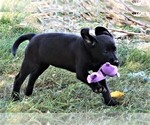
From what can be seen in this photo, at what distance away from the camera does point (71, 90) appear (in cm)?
462

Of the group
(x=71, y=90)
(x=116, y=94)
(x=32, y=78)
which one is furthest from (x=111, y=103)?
(x=32, y=78)

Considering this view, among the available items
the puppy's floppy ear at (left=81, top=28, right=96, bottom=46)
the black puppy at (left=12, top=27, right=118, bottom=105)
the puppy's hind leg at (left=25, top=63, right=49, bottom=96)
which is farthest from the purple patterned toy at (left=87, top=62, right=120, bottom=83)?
the puppy's hind leg at (left=25, top=63, right=49, bottom=96)

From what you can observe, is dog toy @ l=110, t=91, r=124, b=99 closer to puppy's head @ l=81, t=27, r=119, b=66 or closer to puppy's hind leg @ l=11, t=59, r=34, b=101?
puppy's head @ l=81, t=27, r=119, b=66

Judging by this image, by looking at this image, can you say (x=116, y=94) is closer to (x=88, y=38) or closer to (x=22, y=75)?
(x=88, y=38)

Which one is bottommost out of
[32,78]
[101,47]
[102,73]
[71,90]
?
[71,90]

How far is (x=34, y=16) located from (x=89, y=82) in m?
4.11

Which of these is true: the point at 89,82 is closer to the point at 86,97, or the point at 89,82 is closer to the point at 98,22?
the point at 86,97

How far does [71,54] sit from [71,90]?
564 millimetres

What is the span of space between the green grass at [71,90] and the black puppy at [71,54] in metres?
0.18

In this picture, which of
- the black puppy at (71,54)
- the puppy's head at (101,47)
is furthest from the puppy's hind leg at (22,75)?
the puppy's head at (101,47)

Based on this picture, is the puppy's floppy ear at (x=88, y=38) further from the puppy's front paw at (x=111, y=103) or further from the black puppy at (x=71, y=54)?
the puppy's front paw at (x=111, y=103)

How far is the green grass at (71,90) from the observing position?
13.7 feet

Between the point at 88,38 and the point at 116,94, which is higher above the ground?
the point at 88,38

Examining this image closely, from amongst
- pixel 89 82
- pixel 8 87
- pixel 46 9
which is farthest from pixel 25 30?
pixel 89 82
